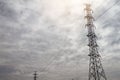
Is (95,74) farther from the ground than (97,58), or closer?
closer

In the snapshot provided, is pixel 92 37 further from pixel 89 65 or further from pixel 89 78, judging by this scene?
pixel 89 78

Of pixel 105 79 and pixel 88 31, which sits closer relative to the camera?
pixel 105 79

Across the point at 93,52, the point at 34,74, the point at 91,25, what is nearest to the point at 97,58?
the point at 93,52

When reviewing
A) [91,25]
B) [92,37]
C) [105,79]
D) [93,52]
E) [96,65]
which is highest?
[91,25]

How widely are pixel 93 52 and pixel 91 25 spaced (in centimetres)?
666

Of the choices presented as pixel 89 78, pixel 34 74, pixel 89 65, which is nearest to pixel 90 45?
pixel 89 65

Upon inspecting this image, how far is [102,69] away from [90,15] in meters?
13.2

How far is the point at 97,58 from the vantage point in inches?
1698

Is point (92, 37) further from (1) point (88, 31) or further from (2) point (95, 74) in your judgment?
(2) point (95, 74)

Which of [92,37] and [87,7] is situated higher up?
[87,7]

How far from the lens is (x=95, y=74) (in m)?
42.0

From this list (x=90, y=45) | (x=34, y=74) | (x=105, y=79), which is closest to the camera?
(x=105, y=79)

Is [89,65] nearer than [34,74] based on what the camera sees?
Yes

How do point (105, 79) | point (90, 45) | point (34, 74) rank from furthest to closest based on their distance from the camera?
point (34, 74) → point (90, 45) → point (105, 79)
